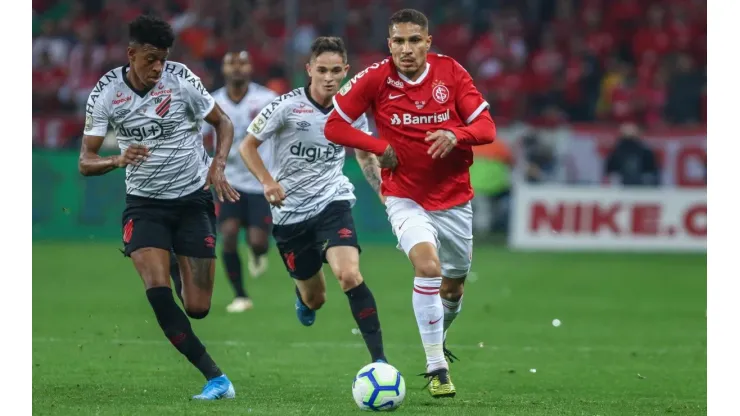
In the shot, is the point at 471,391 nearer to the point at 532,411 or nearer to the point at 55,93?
the point at 532,411

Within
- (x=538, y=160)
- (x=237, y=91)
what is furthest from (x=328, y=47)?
(x=538, y=160)

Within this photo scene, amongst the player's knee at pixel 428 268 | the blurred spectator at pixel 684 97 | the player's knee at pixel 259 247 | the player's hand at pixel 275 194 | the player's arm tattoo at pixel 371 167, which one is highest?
the blurred spectator at pixel 684 97

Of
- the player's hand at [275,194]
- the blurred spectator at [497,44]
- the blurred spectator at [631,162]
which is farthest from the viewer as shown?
the blurred spectator at [497,44]

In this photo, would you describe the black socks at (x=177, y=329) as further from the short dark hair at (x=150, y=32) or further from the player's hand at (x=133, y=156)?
the short dark hair at (x=150, y=32)

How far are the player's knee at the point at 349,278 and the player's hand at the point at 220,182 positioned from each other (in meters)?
1.05

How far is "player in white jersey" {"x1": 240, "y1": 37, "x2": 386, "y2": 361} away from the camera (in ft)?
30.3

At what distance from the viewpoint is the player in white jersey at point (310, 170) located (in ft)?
30.3

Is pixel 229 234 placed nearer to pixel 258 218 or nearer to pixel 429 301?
pixel 258 218

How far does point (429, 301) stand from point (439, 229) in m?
0.65

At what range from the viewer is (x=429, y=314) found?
26.1ft

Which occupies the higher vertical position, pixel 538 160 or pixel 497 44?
pixel 497 44

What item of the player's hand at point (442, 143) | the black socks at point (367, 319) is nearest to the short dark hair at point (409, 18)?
the player's hand at point (442, 143)

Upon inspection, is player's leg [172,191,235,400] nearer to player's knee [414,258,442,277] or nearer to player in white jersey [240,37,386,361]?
player in white jersey [240,37,386,361]
